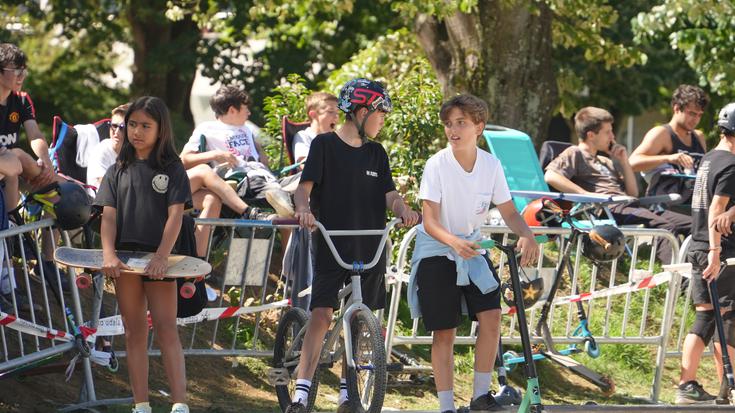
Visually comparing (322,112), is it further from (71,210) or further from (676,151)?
(676,151)

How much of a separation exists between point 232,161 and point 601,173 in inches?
130

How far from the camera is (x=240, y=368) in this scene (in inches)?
356

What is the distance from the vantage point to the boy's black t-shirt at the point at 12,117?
7.99 m

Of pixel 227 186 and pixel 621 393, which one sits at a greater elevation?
pixel 227 186

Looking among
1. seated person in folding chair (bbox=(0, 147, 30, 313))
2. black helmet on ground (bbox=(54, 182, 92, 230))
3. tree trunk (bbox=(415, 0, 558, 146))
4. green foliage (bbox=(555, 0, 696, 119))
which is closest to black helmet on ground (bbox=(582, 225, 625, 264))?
black helmet on ground (bbox=(54, 182, 92, 230))

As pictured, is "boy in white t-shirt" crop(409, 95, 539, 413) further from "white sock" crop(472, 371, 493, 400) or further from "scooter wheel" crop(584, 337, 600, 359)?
"scooter wheel" crop(584, 337, 600, 359)

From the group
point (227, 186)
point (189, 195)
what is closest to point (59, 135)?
point (227, 186)

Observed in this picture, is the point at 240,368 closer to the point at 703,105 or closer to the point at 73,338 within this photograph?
the point at 73,338

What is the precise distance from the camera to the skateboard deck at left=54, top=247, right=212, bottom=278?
633cm

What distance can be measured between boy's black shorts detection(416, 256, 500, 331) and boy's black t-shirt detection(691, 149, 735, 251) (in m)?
2.30

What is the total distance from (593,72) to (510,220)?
1308 centimetres

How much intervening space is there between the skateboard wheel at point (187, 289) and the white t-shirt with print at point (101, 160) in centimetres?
233

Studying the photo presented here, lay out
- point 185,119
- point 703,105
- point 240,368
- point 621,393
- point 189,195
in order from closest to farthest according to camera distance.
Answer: point 189,195, point 240,368, point 621,393, point 703,105, point 185,119

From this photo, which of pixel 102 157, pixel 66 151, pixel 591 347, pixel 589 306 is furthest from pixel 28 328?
pixel 589 306
